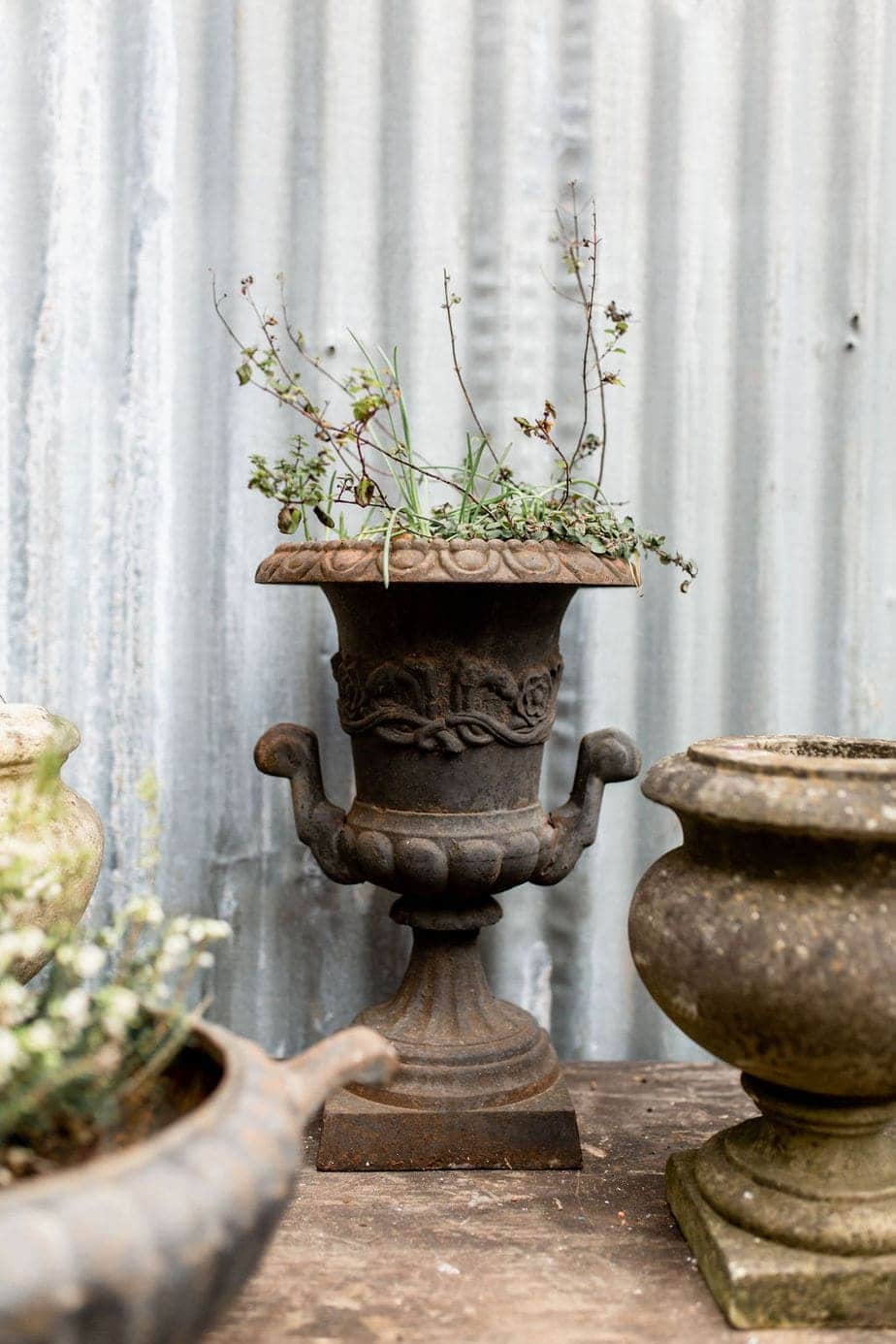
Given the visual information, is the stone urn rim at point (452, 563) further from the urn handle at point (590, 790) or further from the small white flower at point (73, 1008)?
the small white flower at point (73, 1008)

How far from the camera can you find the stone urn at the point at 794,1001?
153 centimetres

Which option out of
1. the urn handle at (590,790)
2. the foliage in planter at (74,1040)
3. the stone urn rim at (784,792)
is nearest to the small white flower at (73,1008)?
the foliage in planter at (74,1040)

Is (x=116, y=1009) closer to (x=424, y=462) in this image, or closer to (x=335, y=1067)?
(x=335, y=1067)

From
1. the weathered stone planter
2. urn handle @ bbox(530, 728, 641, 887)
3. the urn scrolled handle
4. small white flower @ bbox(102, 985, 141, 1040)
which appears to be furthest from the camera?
urn handle @ bbox(530, 728, 641, 887)

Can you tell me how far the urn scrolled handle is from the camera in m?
2.19

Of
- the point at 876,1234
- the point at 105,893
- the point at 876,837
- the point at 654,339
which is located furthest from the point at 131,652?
the point at 876,1234

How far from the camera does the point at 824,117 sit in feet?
8.58

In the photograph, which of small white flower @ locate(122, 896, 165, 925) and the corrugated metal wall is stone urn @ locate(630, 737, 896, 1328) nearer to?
small white flower @ locate(122, 896, 165, 925)

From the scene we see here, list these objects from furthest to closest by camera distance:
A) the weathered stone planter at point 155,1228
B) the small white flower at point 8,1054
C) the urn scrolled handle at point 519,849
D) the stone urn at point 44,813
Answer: the urn scrolled handle at point 519,849
the stone urn at point 44,813
the small white flower at point 8,1054
the weathered stone planter at point 155,1228

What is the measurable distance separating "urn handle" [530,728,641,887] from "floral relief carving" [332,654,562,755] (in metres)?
0.24

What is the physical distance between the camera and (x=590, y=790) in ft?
7.67

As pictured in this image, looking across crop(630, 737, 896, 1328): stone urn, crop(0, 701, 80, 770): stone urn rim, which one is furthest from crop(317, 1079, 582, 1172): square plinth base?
crop(0, 701, 80, 770): stone urn rim

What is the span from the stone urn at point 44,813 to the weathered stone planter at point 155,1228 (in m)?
0.77

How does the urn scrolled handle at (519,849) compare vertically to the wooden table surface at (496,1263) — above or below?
above
